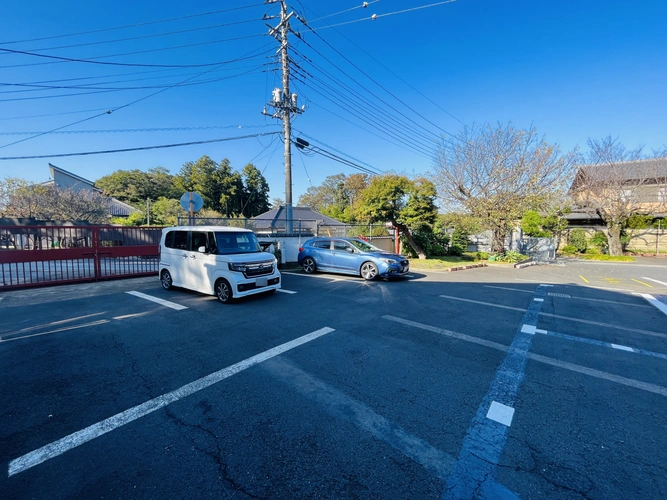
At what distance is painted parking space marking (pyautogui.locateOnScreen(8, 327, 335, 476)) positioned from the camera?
2203 mm

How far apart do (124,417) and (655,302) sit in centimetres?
1138

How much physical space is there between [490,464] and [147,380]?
352 centimetres

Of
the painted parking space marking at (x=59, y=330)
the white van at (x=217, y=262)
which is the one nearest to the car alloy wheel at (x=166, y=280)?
the white van at (x=217, y=262)

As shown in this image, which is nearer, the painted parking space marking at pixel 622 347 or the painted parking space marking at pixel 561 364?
the painted parking space marking at pixel 561 364

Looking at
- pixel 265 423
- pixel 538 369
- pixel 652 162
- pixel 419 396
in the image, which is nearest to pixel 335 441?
pixel 265 423

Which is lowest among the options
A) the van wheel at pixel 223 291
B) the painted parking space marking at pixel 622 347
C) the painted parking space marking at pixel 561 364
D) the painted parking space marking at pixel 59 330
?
the painted parking space marking at pixel 622 347

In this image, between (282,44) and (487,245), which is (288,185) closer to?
(282,44)

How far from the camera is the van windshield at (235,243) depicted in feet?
23.4

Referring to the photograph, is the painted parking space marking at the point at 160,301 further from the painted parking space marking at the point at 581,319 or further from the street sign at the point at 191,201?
the painted parking space marking at the point at 581,319

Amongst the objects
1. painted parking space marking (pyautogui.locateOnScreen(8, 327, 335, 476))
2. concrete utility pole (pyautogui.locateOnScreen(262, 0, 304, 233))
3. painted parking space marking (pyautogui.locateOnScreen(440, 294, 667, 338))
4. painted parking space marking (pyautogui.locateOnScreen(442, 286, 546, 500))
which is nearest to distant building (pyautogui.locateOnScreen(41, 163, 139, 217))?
concrete utility pole (pyautogui.locateOnScreen(262, 0, 304, 233))

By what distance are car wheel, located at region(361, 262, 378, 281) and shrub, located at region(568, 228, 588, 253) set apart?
23022mm

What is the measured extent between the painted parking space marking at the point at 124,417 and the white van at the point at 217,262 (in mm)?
3015

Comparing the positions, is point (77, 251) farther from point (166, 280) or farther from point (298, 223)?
point (298, 223)

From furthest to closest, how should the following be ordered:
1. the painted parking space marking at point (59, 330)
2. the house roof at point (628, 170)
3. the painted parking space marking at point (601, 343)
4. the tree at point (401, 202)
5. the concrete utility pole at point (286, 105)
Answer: the house roof at point (628, 170) → the tree at point (401, 202) → the concrete utility pole at point (286, 105) → the painted parking space marking at point (59, 330) → the painted parking space marking at point (601, 343)
